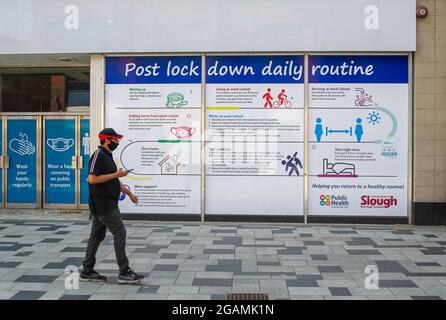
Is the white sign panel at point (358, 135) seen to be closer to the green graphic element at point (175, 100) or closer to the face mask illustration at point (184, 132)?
the face mask illustration at point (184, 132)

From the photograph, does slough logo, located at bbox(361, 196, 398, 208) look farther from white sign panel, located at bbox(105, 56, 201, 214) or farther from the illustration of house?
the illustration of house

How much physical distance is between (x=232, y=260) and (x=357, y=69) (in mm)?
5085

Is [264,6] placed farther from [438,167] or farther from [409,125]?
[438,167]

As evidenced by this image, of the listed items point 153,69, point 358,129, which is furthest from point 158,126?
point 358,129

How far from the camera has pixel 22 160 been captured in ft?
42.2

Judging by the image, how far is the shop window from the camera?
1285 centimetres

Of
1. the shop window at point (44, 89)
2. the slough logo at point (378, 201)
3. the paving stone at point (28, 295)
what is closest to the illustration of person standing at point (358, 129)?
the slough logo at point (378, 201)

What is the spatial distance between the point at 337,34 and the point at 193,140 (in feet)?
11.5

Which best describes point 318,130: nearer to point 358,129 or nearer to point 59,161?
point 358,129

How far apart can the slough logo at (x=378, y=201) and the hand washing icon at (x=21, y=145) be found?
7.60 m

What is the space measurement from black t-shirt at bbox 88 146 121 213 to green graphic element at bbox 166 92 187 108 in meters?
4.66

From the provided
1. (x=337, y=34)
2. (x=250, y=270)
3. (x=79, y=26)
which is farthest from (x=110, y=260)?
(x=337, y=34)

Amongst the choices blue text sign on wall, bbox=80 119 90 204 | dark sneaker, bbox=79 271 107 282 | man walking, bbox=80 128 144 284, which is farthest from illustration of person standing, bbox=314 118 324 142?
dark sneaker, bbox=79 271 107 282

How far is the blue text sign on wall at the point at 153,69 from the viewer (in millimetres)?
11156
